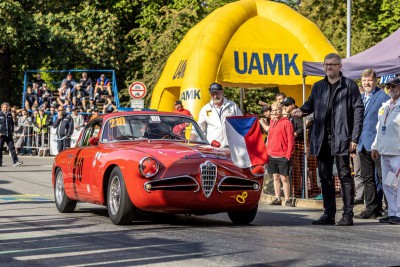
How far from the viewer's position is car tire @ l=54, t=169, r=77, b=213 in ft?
46.0

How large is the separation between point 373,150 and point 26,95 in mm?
30647

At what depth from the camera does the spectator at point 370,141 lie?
45.3 feet

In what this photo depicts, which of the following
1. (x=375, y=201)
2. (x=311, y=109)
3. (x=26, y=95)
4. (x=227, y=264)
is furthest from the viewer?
(x=26, y=95)

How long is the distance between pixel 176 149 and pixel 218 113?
113 inches

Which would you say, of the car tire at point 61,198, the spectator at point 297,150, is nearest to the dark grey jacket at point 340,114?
the car tire at point 61,198

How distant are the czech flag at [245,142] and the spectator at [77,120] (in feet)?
79.6

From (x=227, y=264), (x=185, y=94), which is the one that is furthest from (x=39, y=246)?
(x=185, y=94)

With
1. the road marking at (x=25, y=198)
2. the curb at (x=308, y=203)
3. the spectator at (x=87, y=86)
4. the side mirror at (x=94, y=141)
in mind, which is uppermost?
the spectator at (x=87, y=86)

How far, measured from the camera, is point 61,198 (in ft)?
46.5

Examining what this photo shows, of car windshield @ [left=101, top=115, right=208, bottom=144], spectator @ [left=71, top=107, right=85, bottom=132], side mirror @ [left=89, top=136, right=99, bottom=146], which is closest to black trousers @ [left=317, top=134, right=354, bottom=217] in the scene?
car windshield @ [left=101, top=115, right=208, bottom=144]

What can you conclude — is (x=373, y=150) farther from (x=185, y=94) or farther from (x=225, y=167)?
(x=185, y=94)

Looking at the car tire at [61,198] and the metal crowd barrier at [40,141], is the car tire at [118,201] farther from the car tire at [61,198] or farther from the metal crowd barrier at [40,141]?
the metal crowd barrier at [40,141]

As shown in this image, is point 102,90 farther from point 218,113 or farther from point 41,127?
point 218,113

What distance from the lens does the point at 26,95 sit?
1661 inches
